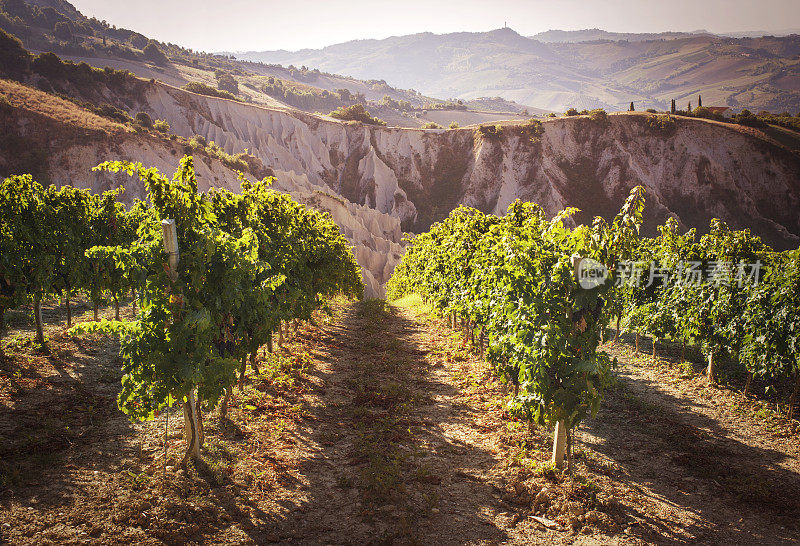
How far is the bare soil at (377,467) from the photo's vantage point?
7.01m

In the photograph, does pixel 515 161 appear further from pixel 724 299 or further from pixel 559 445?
pixel 559 445

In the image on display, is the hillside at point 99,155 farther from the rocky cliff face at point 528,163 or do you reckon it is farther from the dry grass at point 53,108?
the rocky cliff face at point 528,163

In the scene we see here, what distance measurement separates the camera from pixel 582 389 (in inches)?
316

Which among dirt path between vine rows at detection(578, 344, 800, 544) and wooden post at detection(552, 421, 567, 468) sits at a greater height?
wooden post at detection(552, 421, 567, 468)

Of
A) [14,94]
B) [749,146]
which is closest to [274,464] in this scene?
[14,94]

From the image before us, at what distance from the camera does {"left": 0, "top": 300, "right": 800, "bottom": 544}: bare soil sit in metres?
7.01

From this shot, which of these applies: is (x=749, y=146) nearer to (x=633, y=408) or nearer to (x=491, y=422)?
(x=633, y=408)

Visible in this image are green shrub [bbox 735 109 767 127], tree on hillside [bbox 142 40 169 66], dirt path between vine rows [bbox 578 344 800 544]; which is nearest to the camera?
dirt path between vine rows [bbox 578 344 800 544]

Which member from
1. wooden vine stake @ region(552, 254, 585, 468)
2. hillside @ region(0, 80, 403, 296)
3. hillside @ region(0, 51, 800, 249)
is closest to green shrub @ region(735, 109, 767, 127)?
hillside @ region(0, 51, 800, 249)

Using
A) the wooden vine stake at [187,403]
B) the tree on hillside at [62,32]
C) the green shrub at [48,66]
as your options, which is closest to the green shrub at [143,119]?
the green shrub at [48,66]

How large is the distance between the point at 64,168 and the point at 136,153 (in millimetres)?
6772

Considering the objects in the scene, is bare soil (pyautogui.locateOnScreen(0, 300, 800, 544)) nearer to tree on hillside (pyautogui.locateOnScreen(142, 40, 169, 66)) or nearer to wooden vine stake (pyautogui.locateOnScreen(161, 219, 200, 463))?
wooden vine stake (pyautogui.locateOnScreen(161, 219, 200, 463))
